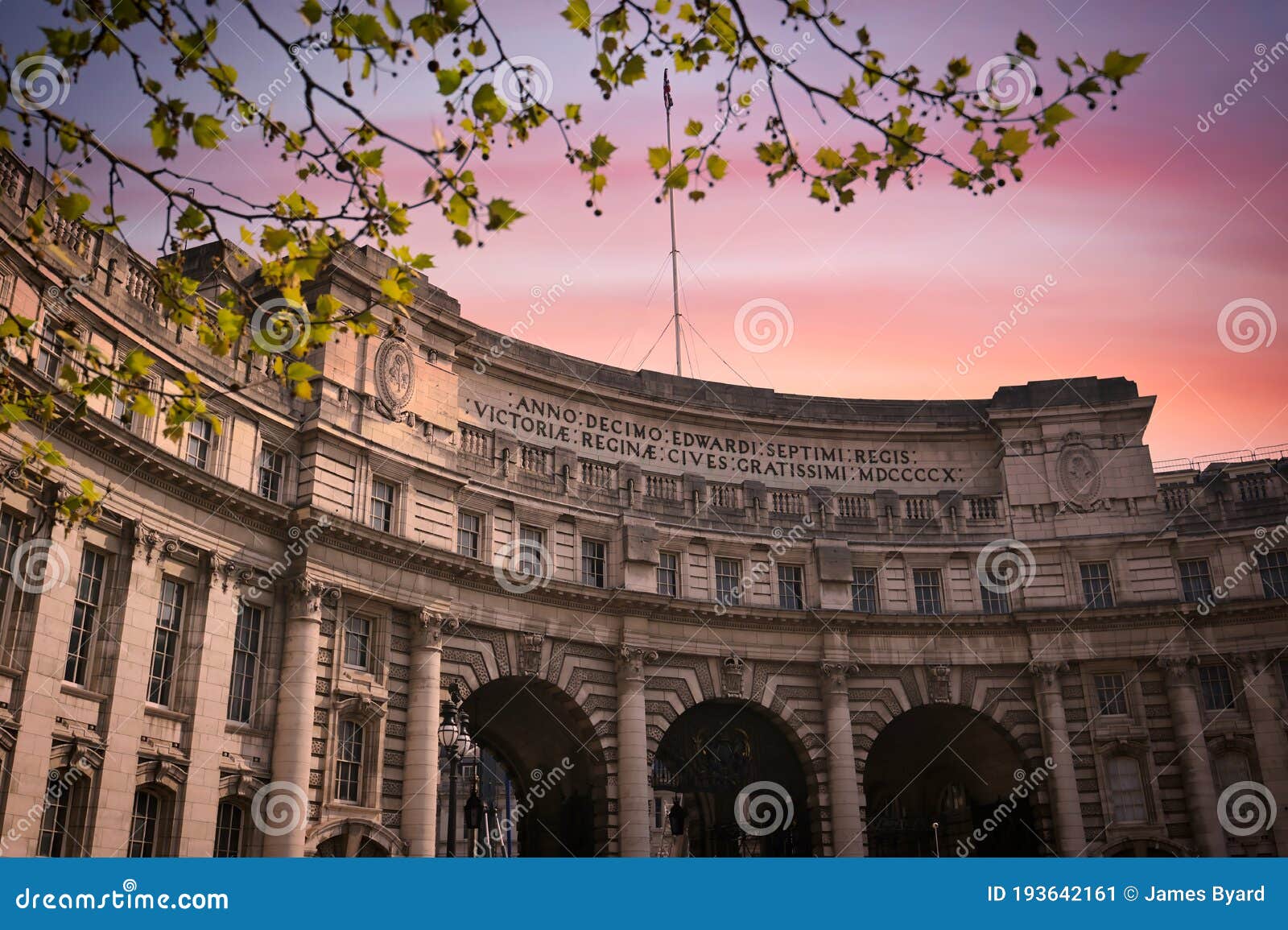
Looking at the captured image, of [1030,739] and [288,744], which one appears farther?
[1030,739]

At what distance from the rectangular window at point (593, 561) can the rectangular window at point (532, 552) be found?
1.51 m

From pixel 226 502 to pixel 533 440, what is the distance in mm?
12838

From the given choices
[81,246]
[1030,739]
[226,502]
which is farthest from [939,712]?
[81,246]

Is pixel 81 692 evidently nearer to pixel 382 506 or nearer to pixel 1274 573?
pixel 382 506

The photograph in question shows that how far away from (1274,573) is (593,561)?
78.9 ft

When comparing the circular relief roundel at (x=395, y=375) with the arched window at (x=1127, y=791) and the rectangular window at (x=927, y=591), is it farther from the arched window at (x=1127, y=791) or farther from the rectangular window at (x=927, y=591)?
the arched window at (x=1127, y=791)

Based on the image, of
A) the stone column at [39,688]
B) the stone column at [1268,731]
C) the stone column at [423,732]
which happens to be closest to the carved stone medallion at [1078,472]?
the stone column at [1268,731]

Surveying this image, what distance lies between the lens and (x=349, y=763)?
29.8 meters

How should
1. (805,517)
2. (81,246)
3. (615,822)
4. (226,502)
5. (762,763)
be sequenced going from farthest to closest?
(805,517) < (762,763) < (615,822) < (226,502) < (81,246)

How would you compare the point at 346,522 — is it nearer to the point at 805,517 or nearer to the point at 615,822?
the point at 615,822

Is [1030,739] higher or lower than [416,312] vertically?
lower

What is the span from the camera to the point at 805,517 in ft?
137

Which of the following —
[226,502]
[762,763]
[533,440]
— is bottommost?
[762,763]

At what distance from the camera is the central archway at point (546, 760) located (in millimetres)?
35344
